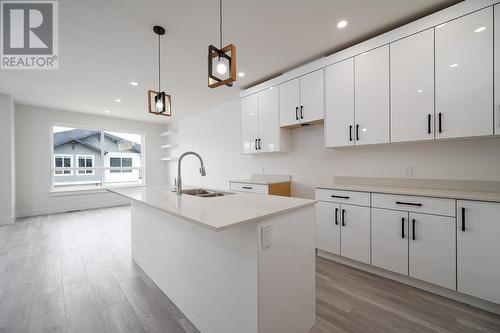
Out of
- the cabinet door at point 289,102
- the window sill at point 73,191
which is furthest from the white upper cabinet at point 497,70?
the window sill at point 73,191

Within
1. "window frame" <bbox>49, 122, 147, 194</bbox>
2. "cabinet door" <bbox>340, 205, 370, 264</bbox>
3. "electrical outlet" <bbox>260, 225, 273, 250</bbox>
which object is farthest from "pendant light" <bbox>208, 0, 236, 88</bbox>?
"window frame" <bbox>49, 122, 147, 194</bbox>

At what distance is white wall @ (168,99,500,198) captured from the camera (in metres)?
2.00

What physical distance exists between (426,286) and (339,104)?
2.17 m

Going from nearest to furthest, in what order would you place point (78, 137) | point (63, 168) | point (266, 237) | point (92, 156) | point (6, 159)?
point (266, 237) → point (6, 159) → point (63, 168) → point (78, 137) → point (92, 156)

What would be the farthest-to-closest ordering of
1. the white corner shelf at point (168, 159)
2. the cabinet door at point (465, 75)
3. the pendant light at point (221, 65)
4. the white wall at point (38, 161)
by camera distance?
the white corner shelf at point (168, 159) < the white wall at point (38, 161) < the cabinet door at point (465, 75) < the pendant light at point (221, 65)

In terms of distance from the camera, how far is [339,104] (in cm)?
255

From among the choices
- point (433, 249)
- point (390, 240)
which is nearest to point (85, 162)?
point (390, 240)

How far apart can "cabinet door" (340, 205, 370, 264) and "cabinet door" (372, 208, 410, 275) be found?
0.07 metres

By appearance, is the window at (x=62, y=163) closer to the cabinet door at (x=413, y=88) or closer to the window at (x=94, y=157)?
the window at (x=94, y=157)

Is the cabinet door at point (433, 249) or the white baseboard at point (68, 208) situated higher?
the cabinet door at point (433, 249)

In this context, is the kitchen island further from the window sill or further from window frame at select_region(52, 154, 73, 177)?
window frame at select_region(52, 154, 73, 177)

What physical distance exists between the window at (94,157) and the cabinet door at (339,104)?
20.9 ft

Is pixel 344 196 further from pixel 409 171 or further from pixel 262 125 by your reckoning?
pixel 262 125

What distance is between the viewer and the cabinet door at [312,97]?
2.72 m
